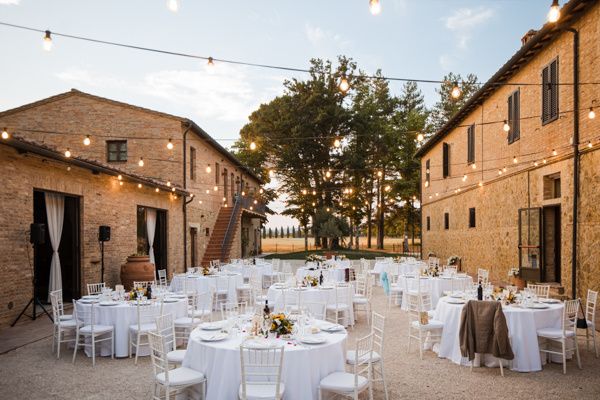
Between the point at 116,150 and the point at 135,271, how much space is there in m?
8.03

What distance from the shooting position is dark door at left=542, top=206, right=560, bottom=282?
1214cm

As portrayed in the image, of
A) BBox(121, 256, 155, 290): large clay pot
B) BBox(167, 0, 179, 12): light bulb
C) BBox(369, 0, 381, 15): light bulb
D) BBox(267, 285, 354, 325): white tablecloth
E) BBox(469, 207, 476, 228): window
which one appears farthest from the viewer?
BBox(469, 207, 476, 228): window

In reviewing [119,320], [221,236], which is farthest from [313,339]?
[221,236]

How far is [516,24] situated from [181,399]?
50.5ft

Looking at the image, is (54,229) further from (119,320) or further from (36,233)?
(119,320)

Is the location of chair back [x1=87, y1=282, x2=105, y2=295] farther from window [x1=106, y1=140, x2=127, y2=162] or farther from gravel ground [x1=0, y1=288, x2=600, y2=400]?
window [x1=106, y1=140, x2=127, y2=162]

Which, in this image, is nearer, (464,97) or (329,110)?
(329,110)

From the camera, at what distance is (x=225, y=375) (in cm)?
478

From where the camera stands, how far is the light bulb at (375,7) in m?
4.95

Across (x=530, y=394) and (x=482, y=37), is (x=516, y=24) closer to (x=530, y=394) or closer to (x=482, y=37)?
(x=482, y=37)

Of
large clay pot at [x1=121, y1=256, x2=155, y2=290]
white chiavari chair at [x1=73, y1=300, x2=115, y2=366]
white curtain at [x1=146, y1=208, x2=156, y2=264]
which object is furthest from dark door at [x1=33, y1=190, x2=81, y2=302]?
white chiavari chair at [x1=73, y1=300, x2=115, y2=366]

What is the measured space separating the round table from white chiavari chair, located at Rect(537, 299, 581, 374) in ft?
11.2

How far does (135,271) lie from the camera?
13016 millimetres

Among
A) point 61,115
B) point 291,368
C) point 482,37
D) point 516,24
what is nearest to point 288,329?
point 291,368
